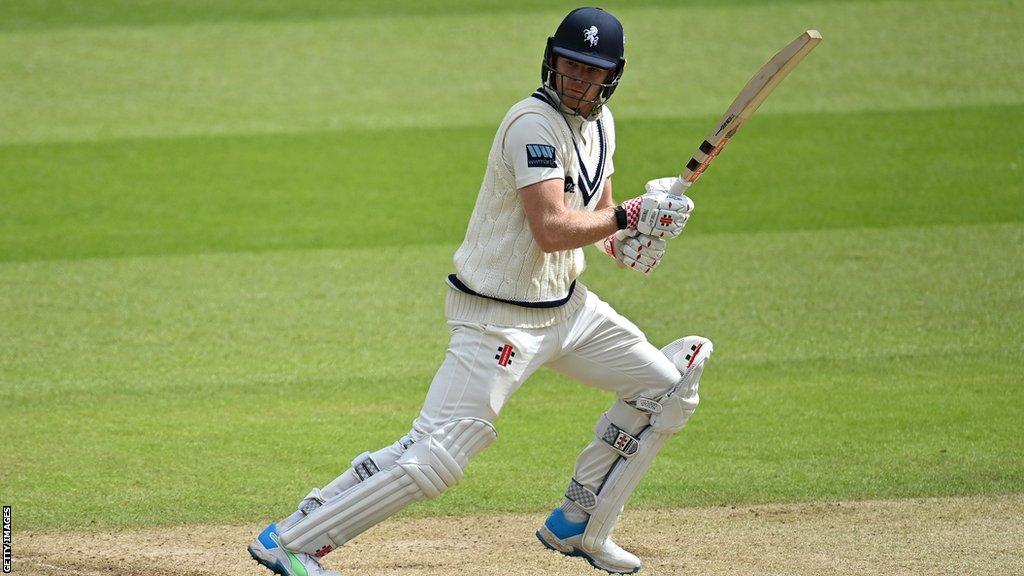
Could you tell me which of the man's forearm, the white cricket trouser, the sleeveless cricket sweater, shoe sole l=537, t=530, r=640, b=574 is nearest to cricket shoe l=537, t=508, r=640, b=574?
shoe sole l=537, t=530, r=640, b=574

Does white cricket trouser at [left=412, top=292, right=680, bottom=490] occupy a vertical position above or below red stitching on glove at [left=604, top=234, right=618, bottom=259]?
below

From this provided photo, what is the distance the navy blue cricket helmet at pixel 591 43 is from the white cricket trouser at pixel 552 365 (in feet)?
2.98

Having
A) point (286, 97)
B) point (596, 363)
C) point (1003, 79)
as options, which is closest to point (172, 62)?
point (286, 97)

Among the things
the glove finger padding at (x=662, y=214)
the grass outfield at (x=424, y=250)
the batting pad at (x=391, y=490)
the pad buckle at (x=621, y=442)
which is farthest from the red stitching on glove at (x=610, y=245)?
the grass outfield at (x=424, y=250)

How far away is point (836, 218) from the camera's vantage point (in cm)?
1096

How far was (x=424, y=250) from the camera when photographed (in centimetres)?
1042

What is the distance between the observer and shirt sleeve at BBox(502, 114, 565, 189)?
15.2ft

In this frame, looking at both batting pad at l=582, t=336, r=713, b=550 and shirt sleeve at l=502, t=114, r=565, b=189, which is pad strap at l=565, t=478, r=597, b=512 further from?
shirt sleeve at l=502, t=114, r=565, b=189

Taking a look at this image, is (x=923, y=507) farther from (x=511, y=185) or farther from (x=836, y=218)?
(x=836, y=218)

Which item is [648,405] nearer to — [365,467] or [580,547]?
[580,547]

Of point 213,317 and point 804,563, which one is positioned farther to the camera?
point 213,317

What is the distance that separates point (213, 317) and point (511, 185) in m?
4.48

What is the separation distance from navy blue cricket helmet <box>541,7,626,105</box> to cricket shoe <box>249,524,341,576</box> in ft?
6.35

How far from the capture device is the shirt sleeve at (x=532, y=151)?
462 cm
